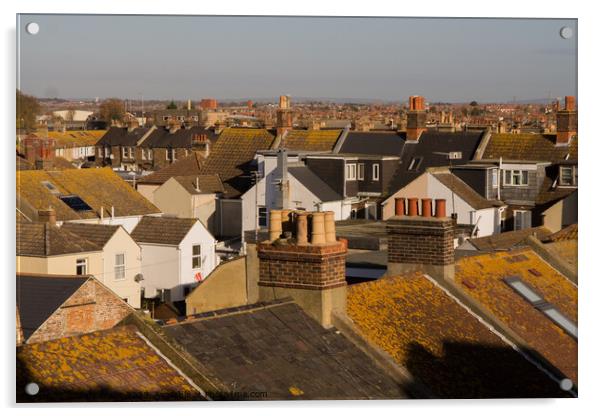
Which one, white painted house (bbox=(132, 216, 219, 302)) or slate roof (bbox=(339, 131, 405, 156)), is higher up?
slate roof (bbox=(339, 131, 405, 156))

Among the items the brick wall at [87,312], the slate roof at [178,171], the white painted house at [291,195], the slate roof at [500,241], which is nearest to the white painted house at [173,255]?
the white painted house at [291,195]

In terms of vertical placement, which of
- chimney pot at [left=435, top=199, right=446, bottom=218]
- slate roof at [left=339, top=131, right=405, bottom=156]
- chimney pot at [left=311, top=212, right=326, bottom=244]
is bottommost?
chimney pot at [left=311, top=212, right=326, bottom=244]

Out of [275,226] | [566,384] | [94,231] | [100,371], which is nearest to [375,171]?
[94,231]

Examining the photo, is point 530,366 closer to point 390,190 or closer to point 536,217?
point 536,217

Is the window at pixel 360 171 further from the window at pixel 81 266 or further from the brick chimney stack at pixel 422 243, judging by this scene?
the brick chimney stack at pixel 422 243

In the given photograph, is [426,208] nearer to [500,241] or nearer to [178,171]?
[500,241]

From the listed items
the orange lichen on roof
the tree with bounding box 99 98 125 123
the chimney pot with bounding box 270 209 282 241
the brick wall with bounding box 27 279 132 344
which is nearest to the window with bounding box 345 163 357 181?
the orange lichen on roof

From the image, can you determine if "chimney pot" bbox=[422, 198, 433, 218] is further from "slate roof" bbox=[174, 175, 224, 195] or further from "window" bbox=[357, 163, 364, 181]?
"slate roof" bbox=[174, 175, 224, 195]
